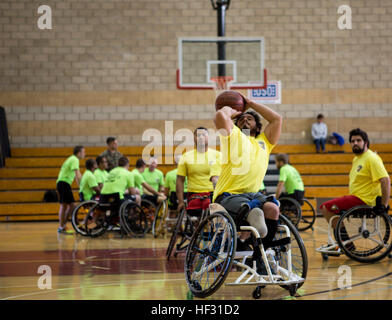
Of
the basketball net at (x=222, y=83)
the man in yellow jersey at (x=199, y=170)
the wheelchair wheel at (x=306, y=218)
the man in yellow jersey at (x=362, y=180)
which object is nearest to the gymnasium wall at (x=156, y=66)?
the wheelchair wheel at (x=306, y=218)

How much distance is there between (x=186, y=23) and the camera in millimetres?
14484

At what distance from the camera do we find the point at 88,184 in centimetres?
977

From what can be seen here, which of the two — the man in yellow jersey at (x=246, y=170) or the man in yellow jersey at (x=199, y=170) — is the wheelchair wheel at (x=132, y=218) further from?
the man in yellow jersey at (x=246, y=170)

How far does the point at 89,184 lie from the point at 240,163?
6014 millimetres

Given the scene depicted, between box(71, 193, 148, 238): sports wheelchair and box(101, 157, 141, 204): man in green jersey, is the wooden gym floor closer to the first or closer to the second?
box(71, 193, 148, 238): sports wheelchair

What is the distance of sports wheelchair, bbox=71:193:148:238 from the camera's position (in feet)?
29.3

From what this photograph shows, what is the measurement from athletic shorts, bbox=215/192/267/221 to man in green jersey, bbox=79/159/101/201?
19.4ft

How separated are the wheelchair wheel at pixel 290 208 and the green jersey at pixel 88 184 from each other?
315 centimetres

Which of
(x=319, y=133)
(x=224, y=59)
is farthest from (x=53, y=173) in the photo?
(x=319, y=133)

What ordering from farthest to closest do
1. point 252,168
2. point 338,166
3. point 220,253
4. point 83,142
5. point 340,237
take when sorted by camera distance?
point 83,142 → point 338,166 → point 340,237 → point 252,168 → point 220,253

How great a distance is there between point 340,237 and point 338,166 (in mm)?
7739

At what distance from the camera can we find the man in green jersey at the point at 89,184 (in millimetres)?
9695
